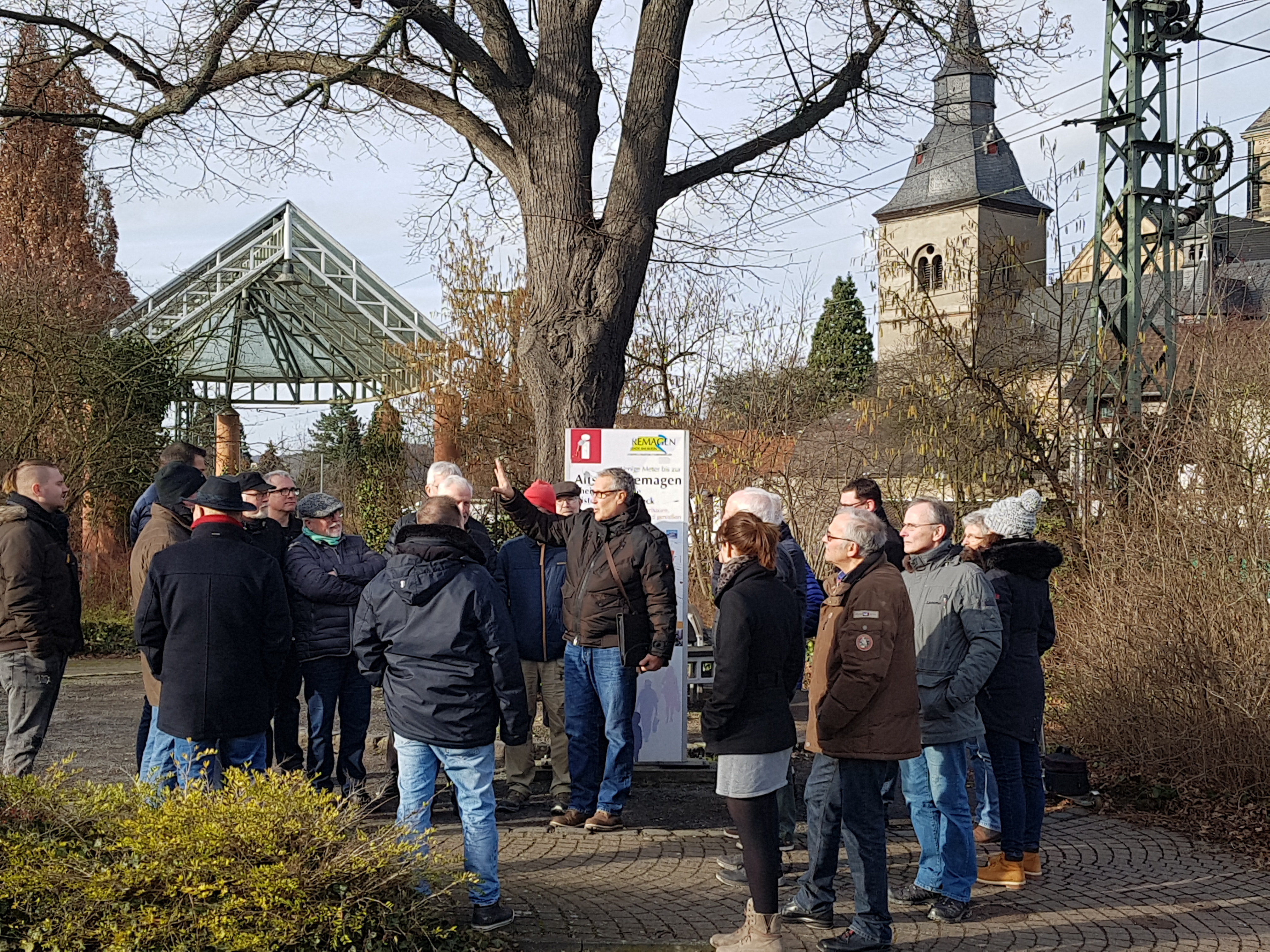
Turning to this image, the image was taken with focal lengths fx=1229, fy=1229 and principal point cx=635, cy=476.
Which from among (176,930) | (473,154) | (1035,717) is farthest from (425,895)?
(473,154)

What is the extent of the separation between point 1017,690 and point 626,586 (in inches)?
87.1

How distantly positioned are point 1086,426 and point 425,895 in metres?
10.0

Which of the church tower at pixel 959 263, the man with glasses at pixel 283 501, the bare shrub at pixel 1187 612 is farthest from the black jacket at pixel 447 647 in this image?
the church tower at pixel 959 263

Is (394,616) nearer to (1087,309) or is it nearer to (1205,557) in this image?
(1205,557)

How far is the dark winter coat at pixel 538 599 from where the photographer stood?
7.81 meters

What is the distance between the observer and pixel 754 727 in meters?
5.25

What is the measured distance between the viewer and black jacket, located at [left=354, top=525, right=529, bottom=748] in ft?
17.9

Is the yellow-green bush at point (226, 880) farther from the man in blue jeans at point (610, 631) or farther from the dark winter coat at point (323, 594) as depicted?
the man in blue jeans at point (610, 631)

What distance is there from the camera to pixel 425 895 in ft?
16.4

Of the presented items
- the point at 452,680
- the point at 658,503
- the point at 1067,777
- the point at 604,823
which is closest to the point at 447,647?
the point at 452,680

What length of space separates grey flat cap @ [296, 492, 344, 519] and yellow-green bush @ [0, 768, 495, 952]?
7.44 ft

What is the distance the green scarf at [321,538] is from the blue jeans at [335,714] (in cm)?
66

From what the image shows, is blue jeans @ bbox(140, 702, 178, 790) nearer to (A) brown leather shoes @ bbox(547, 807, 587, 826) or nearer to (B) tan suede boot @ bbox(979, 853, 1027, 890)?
(A) brown leather shoes @ bbox(547, 807, 587, 826)

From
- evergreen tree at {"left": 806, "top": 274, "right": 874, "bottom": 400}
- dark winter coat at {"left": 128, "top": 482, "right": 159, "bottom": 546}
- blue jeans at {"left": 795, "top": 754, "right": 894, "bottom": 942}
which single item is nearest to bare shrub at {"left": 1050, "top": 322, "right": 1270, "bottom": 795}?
blue jeans at {"left": 795, "top": 754, "right": 894, "bottom": 942}
